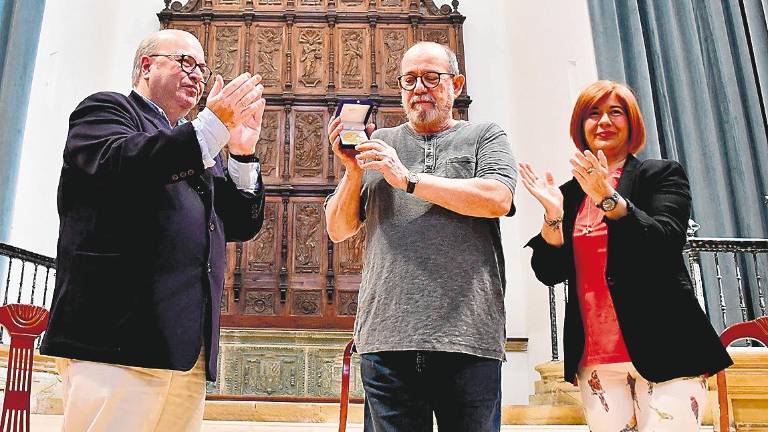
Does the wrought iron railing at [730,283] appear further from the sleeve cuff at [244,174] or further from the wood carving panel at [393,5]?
the wood carving panel at [393,5]

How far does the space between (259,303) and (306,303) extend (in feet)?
1.51

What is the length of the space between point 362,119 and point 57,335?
2.72ft

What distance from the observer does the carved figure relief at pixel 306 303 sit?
650cm

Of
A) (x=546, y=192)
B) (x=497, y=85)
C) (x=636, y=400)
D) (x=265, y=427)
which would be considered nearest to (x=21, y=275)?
(x=265, y=427)

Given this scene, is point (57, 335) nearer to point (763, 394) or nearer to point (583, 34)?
point (763, 394)

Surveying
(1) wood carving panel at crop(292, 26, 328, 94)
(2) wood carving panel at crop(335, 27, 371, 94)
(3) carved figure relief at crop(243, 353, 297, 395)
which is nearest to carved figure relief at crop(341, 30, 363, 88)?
(2) wood carving panel at crop(335, 27, 371, 94)

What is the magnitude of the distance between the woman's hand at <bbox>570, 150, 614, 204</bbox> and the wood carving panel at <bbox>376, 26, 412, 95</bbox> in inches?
217

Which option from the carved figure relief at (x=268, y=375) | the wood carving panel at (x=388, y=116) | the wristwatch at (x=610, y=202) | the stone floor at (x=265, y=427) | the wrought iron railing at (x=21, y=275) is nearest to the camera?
the wristwatch at (x=610, y=202)

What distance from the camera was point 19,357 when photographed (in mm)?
1785

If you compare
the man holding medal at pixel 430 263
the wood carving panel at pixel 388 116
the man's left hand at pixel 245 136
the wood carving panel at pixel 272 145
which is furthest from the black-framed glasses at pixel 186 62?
the wood carving panel at pixel 388 116

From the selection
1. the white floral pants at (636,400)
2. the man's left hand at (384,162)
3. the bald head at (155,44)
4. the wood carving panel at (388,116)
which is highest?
the wood carving panel at (388,116)

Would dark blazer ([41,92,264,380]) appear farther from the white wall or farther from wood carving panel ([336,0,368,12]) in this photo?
wood carving panel ([336,0,368,12])

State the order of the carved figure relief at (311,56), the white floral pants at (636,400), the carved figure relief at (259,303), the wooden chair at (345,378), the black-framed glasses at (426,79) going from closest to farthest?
the white floral pants at (636,400)
the black-framed glasses at (426,79)
the wooden chair at (345,378)
the carved figure relief at (259,303)
the carved figure relief at (311,56)

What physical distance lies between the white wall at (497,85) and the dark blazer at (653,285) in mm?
4300
